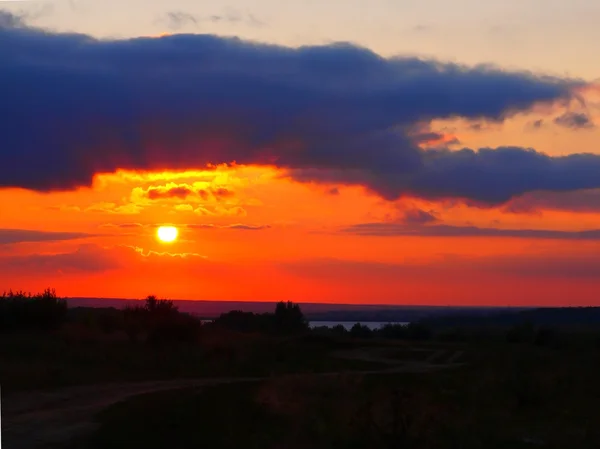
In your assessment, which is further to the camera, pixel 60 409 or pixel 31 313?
pixel 31 313

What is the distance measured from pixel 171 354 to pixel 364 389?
48.5 ft

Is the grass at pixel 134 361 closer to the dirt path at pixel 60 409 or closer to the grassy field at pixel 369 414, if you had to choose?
the dirt path at pixel 60 409

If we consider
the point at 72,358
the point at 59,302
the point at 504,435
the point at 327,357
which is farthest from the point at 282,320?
the point at 504,435

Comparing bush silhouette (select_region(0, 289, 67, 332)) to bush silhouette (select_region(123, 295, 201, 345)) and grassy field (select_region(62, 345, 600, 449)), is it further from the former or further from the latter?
grassy field (select_region(62, 345, 600, 449))

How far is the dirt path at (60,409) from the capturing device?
1939cm

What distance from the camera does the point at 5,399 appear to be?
26.1 metres

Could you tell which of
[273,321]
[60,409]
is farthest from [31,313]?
[273,321]

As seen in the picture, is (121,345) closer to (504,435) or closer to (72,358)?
(72,358)

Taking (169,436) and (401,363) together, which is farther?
(401,363)

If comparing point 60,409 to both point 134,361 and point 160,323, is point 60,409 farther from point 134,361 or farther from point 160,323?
point 160,323

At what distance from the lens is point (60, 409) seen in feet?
78.2

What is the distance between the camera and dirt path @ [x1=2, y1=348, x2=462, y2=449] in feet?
63.6

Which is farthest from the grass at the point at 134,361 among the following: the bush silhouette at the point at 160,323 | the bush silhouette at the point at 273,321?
the bush silhouette at the point at 273,321

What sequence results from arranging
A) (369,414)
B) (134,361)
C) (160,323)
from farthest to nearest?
(160,323) → (134,361) → (369,414)
